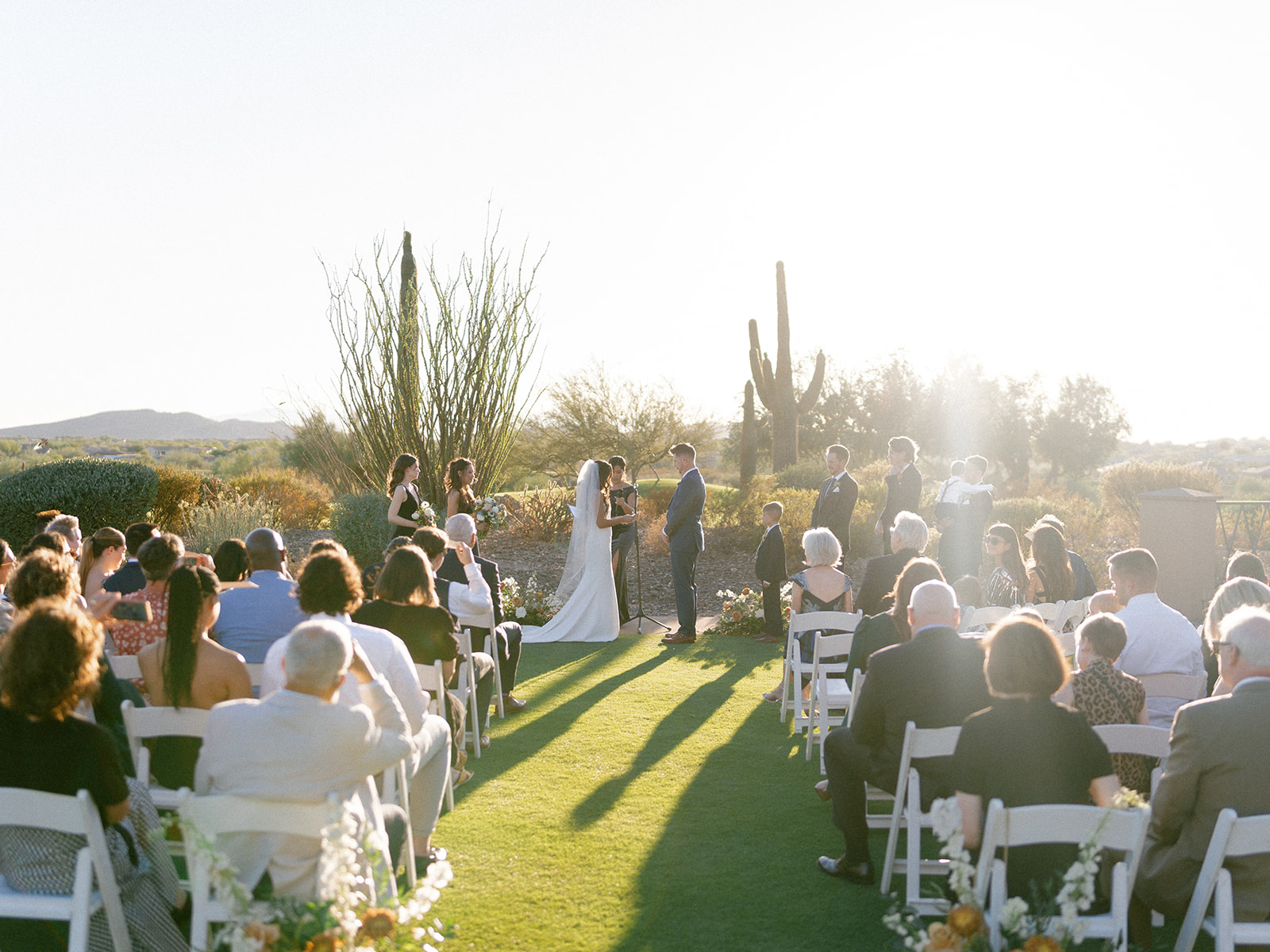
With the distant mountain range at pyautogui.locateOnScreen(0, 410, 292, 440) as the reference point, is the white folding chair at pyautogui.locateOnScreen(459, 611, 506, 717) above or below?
below

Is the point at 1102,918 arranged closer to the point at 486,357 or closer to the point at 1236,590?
the point at 1236,590

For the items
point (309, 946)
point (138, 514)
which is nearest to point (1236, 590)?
point (309, 946)

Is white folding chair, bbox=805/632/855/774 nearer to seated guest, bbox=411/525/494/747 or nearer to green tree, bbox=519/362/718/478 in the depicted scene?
seated guest, bbox=411/525/494/747

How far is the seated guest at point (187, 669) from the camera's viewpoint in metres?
3.63

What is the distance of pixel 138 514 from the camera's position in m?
13.7

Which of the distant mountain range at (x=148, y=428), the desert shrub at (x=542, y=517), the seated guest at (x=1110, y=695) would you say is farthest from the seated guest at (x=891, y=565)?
the distant mountain range at (x=148, y=428)

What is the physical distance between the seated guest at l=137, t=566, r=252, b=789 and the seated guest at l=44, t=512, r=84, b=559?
2.69m

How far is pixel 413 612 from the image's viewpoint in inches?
187

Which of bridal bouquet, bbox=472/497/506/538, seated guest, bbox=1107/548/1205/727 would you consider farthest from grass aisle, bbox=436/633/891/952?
bridal bouquet, bbox=472/497/506/538

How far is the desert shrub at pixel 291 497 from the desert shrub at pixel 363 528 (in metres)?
4.24

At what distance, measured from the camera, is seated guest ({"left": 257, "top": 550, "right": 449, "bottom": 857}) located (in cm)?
395

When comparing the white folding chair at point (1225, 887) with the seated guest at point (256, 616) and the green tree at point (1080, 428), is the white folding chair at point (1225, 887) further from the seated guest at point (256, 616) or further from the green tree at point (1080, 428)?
the green tree at point (1080, 428)

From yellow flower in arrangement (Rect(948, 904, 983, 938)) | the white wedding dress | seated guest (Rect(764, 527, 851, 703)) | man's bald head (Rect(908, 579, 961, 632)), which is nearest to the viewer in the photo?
yellow flower in arrangement (Rect(948, 904, 983, 938))

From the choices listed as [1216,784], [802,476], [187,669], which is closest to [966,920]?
[1216,784]
